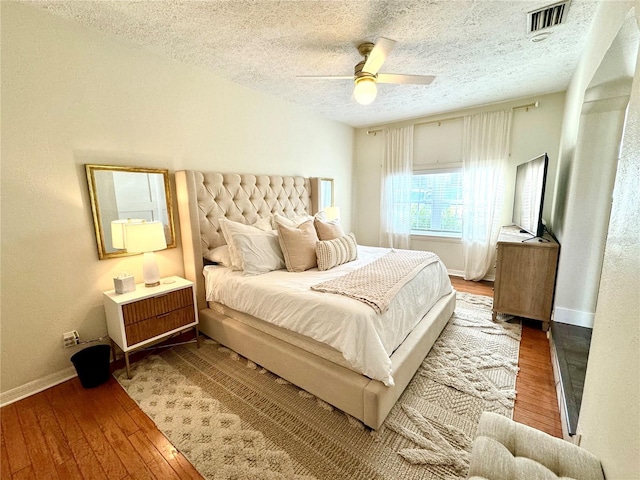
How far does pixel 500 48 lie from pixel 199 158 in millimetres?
2980

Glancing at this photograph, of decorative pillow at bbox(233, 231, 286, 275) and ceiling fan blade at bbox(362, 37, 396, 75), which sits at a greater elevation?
ceiling fan blade at bbox(362, 37, 396, 75)

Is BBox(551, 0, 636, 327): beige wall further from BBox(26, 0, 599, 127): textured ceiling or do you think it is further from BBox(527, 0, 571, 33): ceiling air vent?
BBox(26, 0, 599, 127): textured ceiling

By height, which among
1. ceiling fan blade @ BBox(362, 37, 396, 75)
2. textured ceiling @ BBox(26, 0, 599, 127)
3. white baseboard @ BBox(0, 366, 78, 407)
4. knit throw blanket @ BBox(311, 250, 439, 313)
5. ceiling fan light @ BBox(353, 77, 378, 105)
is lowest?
white baseboard @ BBox(0, 366, 78, 407)

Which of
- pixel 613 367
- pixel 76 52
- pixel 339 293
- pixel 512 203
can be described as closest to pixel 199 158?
pixel 76 52

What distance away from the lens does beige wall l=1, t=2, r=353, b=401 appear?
71.0 inches

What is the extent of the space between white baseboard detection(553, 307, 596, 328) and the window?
200 cm

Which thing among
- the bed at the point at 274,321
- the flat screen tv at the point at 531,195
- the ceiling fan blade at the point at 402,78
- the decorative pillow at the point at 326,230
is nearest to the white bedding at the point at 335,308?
the bed at the point at 274,321

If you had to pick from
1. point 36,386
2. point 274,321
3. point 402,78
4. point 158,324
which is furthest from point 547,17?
point 36,386

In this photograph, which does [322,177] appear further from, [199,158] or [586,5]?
[586,5]

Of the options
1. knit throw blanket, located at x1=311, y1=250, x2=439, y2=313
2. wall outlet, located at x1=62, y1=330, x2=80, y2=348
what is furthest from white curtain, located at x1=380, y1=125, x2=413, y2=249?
wall outlet, located at x1=62, y1=330, x2=80, y2=348

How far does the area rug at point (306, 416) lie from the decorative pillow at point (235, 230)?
83cm

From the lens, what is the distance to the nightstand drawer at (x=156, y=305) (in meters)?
2.05

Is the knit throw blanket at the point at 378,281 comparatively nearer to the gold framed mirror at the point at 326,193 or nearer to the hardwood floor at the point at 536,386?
the hardwood floor at the point at 536,386

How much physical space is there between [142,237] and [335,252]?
162 cm
